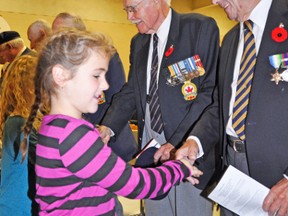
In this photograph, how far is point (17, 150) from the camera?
6.14 feet

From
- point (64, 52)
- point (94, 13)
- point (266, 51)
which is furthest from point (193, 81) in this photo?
point (94, 13)

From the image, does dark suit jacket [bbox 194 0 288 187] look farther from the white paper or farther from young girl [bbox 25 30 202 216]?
young girl [bbox 25 30 202 216]

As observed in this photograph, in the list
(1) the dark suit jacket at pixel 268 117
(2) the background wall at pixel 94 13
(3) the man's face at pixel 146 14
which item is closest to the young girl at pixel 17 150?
(3) the man's face at pixel 146 14

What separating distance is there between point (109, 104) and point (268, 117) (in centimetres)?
126

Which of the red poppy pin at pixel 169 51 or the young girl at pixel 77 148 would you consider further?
the red poppy pin at pixel 169 51

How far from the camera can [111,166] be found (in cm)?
122

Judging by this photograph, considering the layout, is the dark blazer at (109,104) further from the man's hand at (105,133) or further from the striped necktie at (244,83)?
the striped necktie at (244,83)

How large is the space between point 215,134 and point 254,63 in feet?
1.47

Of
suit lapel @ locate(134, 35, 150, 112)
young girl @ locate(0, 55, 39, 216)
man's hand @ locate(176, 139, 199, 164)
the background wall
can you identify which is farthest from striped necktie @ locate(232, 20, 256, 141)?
the background wall

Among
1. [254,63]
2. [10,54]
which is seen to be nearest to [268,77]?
[254,63]

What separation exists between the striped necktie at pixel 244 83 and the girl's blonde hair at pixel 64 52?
25.3 inches

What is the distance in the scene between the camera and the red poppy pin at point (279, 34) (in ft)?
4.93

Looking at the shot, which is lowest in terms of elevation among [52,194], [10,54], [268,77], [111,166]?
[10,54]

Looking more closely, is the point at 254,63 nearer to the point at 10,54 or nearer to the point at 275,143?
the point at 275,143
